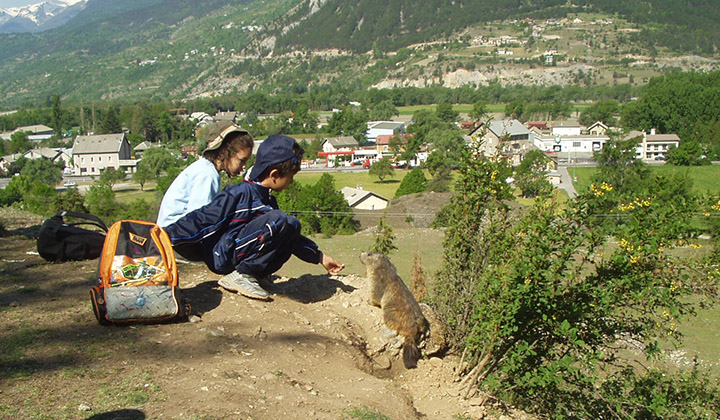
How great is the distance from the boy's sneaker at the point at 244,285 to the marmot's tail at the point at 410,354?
1640mm

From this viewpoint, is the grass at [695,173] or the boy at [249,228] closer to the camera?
the boy at [249,228]

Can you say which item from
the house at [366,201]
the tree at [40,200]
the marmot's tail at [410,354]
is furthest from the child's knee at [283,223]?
the house at [366,201]

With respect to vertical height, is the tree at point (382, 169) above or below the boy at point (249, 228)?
below

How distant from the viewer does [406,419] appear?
5223 mm

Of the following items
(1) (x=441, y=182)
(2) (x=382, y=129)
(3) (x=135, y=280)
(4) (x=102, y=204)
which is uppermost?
(3) (x=135, y=280)

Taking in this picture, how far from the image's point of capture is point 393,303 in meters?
6.98

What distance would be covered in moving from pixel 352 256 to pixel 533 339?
20.4 meters

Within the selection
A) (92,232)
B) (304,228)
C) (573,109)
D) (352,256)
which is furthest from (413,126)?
(92,232)

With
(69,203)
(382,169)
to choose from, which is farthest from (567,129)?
(69,203)

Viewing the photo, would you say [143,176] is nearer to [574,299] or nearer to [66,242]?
[66,242]

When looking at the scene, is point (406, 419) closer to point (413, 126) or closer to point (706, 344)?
point (706, 344)

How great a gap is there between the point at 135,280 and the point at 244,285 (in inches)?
50.6

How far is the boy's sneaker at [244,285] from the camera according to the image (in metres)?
6.58

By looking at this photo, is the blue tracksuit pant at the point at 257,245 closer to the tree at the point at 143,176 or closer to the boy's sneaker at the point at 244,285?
the boy's sneaker at the point at 244,285
